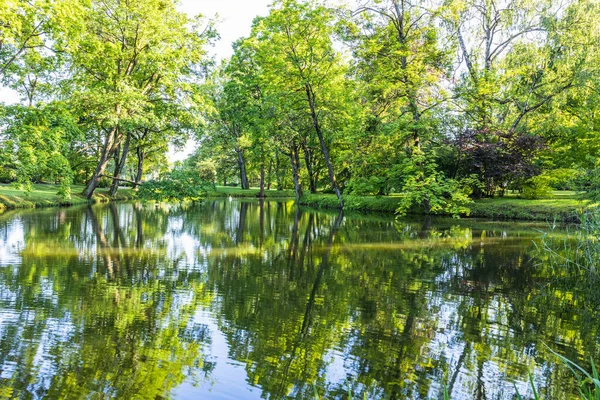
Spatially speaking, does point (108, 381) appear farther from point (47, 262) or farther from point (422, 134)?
point (422, 134)

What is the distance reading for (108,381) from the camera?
376 cm

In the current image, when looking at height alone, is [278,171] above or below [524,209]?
above

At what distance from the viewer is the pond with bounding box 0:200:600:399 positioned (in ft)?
12.8

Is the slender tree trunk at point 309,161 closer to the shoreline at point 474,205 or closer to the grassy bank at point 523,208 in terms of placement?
the shoreline at point 474,205

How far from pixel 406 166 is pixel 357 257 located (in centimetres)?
1352

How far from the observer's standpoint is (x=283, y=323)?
215 inches

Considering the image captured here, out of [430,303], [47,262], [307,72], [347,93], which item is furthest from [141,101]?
[430,303]

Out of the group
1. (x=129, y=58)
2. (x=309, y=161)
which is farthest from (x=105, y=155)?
(x=309, y=161)

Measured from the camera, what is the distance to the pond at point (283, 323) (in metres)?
3.90

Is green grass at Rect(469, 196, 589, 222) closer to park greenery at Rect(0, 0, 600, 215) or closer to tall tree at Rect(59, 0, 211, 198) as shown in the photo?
park greenery at Rect(0, 0, 600, 215)

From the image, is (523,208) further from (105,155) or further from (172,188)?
(105,155)

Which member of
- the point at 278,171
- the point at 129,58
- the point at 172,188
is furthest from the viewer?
the point at 278,171

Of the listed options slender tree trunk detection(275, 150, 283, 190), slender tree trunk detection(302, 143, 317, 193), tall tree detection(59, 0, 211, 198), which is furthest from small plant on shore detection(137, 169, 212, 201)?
slender tree trunk detection(275, 150, 283, 190)

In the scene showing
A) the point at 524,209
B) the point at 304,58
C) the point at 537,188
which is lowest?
the point at 524,209
